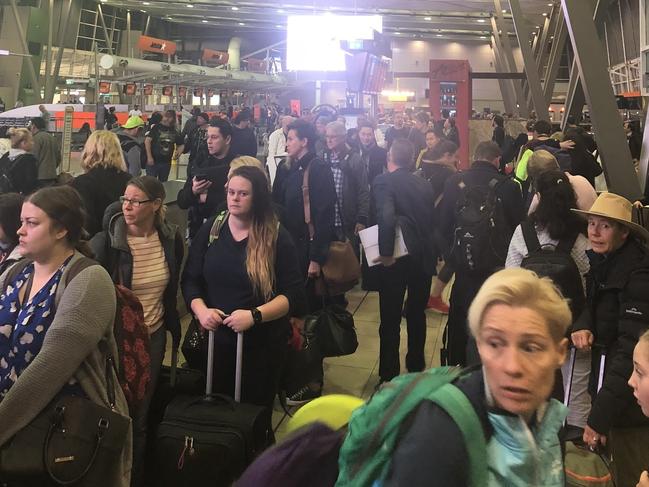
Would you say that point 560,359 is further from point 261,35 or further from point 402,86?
point 261,35

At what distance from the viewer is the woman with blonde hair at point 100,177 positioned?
3785 millimetres

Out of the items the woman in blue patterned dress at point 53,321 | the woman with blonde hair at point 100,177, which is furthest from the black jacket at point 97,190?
the woman in blue patterned dress at point 53,321

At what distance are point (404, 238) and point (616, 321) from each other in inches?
62.7

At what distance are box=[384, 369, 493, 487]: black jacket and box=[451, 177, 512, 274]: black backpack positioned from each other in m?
2.56

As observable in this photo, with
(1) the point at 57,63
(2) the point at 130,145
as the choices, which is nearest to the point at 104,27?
(1) the point at 57,63

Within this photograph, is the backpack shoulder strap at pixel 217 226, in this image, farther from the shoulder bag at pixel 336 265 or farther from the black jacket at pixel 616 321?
the black jacket at pixel 616 321

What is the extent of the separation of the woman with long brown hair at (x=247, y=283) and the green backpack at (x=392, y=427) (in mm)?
1575

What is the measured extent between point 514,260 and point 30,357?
2278 mm

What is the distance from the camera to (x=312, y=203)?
4.22 metres

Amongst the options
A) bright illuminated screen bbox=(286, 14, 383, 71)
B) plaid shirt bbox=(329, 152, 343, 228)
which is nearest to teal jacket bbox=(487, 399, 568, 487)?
plaid shirt bbox=(329, 152, 343, 228)

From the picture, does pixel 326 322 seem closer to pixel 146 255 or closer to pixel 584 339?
pixel 146 255

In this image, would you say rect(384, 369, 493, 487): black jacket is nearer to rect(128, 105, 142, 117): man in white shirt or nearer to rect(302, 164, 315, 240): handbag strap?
rect(302, 164, 315, 240): handbag strap

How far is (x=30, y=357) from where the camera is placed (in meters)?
2.11

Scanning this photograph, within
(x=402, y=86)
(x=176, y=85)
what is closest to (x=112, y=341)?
(x=176, y=85)
